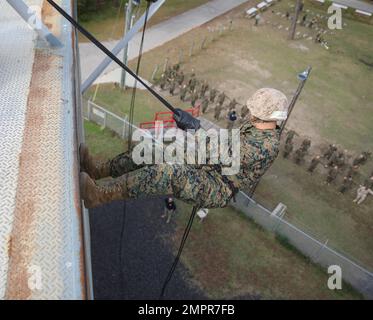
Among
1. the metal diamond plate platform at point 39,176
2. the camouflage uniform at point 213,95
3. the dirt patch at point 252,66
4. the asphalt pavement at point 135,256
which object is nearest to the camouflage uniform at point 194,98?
the camouflage uniform at point 213,95

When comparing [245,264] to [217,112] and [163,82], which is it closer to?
[217,112]

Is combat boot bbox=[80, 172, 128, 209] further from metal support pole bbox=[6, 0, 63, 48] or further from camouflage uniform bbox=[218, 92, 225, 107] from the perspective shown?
camouflage uniform bbox=[218, 92, 225, 107]

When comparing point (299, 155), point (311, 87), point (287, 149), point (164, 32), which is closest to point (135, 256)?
point (287, 149)

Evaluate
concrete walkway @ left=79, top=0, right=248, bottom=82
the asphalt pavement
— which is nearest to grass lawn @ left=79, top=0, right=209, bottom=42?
concrete walkway @ left=79, top=0, right=248, bottom=82

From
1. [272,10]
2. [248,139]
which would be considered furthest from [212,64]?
[248,139]

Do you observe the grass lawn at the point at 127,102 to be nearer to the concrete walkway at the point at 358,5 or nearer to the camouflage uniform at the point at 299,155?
the camouflage uniform at the point at 299,155
